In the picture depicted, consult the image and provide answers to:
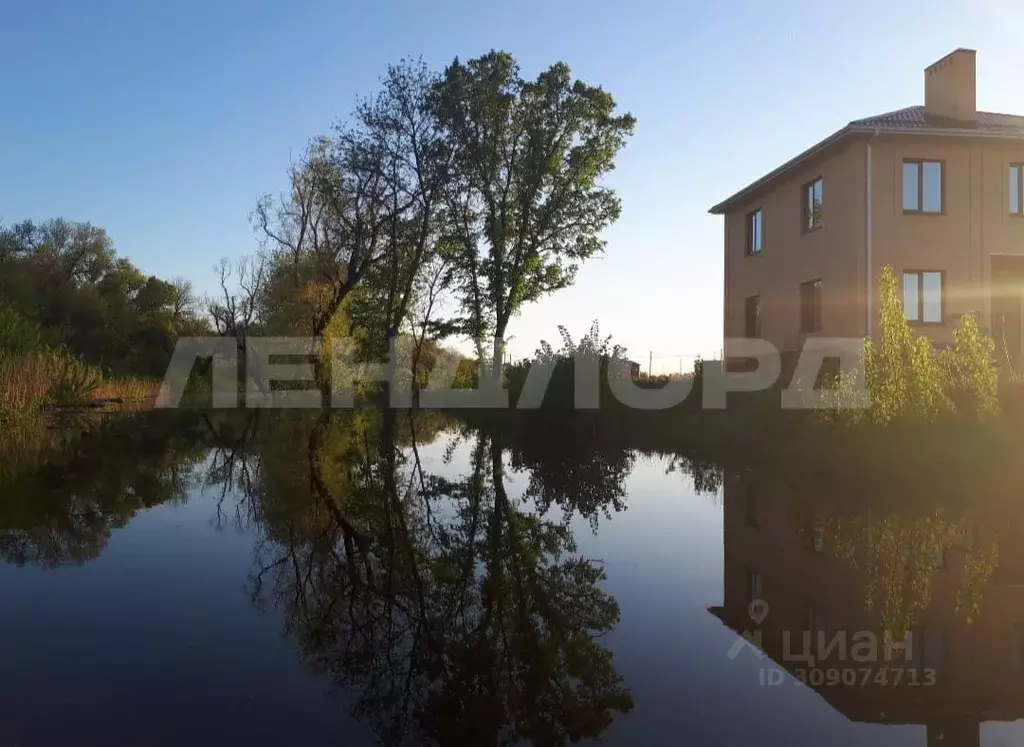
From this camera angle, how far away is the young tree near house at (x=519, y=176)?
105 ft

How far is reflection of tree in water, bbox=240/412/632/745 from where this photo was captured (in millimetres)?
3613

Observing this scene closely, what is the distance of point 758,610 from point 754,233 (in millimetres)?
23817

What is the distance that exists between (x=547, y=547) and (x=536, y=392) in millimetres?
13487

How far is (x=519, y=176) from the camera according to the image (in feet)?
107

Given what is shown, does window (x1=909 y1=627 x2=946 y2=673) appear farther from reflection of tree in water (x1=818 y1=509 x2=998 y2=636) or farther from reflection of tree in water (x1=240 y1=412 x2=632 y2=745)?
reflection of tree in water (x1=240 y1=412 x2=632 y2=745)

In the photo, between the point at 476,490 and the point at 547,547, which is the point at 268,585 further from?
the point at 476,490

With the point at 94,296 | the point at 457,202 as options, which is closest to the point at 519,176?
the point at 457,202

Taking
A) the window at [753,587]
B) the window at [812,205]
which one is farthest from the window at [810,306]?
the window at [753,587]

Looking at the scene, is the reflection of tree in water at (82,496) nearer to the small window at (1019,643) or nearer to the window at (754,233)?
the small window at (1019,643)

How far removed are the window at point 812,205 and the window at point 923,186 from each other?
7.77 feet

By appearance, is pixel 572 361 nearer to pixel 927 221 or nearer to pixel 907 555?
pixel 927 221

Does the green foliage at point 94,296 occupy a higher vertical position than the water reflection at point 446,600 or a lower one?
higher

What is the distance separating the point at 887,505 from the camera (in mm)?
8906

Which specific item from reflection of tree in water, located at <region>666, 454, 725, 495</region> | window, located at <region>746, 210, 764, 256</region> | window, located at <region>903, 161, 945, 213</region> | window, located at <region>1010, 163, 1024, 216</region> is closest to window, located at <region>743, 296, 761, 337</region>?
window, located at <region>746, 210, 764, 256</region>
